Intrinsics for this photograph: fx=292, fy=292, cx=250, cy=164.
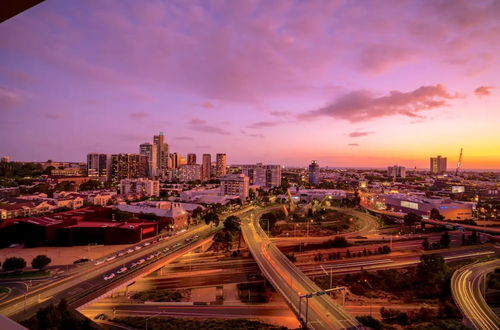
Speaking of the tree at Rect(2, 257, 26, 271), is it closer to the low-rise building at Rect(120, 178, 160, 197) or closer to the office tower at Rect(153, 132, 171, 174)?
the low-rise building at Rect(120, 178, 160, 197)

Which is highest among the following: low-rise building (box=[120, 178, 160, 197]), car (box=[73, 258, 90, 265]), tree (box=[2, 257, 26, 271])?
low-rise building (box=[120, 178, 160, 197])

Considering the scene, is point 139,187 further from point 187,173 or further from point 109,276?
point 109,276

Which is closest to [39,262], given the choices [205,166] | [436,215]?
[436,215]

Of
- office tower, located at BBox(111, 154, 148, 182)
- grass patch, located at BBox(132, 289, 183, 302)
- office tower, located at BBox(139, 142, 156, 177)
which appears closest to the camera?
grass patch, located at BBox(132, 289, 183, 302)

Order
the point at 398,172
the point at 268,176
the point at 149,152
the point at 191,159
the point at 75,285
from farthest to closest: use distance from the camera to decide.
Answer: the point at 191,159 < the point at 398,172 < the point at 149,152 < the point at 268,176 < the point at 75,285

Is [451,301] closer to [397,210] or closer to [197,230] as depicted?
[197,230]

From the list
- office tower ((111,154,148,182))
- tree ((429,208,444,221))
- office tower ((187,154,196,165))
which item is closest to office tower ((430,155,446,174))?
office tower ((187,154,196,165))

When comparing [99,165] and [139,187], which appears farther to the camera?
[99,165]
